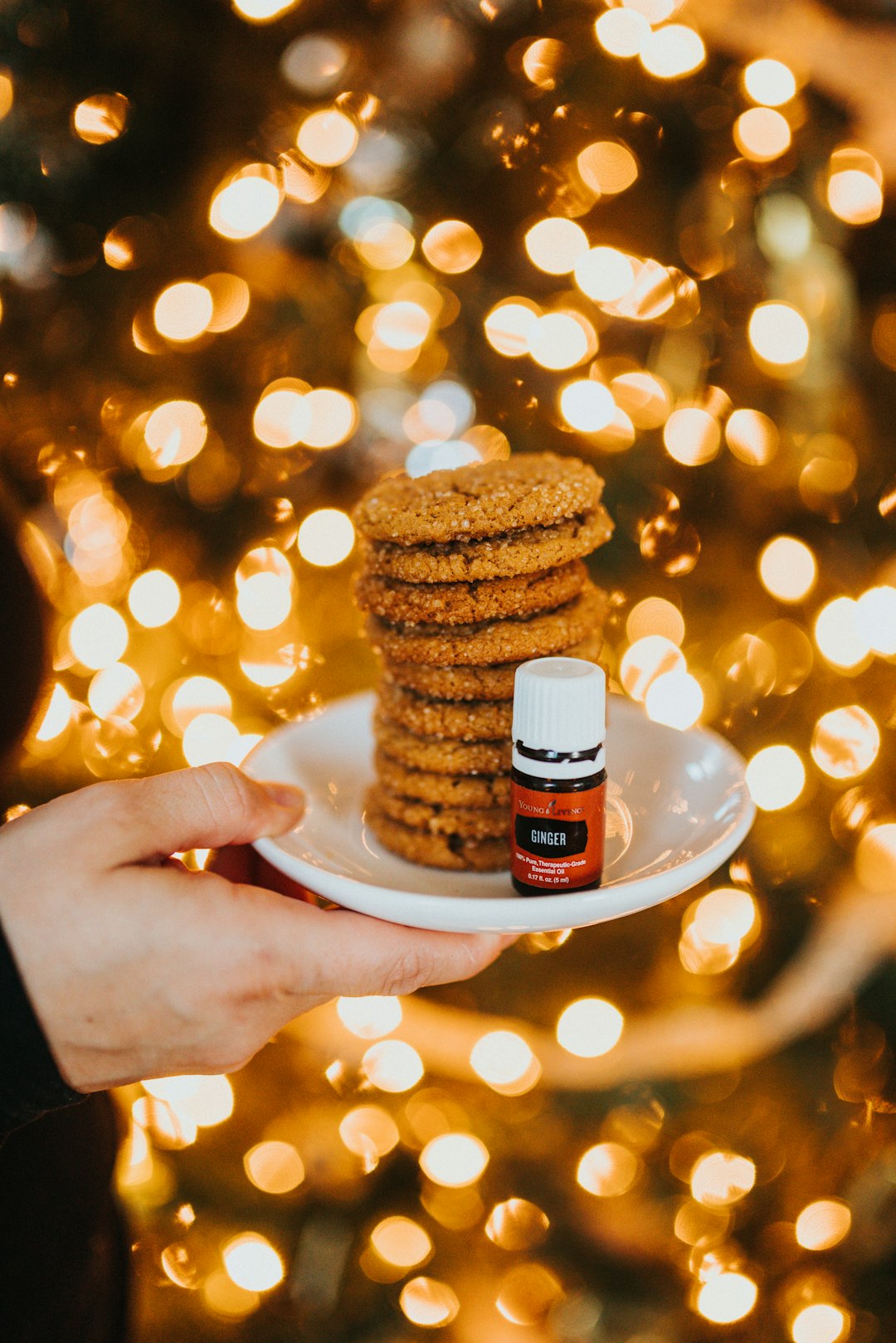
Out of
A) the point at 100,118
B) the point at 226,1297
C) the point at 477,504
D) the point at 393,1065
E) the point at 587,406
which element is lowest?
the point at 226,1297

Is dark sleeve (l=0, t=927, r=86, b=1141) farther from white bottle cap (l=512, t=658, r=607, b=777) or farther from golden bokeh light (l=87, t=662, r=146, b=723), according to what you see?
golden bokeh light (l=87, t=662, r=146, b=723)

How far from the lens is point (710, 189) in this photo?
1.24 meters

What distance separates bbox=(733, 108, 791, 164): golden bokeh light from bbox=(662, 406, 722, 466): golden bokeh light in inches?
13.2

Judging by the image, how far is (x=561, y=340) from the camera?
137 centimetres

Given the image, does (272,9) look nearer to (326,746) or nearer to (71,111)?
(71,111)

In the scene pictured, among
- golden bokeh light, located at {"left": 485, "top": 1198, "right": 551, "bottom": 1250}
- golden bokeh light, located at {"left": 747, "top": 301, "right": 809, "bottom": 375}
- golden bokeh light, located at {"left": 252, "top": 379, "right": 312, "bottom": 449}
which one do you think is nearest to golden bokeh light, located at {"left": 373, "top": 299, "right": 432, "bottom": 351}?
golden bokeh light, located at {"left": 252, "top": 379, "right": 312, "bottom": 449}

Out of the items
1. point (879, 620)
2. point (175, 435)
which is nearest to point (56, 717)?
point (175, 435)

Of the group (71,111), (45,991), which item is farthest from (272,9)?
(45,991)

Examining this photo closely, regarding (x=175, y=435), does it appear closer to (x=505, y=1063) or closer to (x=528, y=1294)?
(x=505, y=1063)

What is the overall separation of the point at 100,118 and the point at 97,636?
29.1 inches

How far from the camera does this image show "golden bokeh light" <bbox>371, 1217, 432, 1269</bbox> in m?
1.57

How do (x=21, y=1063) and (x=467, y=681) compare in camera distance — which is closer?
(x=21, y=1063)

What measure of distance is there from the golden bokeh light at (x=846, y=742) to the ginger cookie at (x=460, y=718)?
663 millimetres

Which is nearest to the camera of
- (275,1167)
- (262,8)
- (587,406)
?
(262,8)
